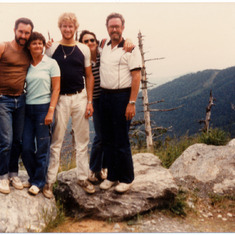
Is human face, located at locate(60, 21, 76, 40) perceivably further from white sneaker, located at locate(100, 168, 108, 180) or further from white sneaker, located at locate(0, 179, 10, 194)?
white sneaker, located at locate(100, 168, 108, 180)

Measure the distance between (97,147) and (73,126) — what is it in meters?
0.60

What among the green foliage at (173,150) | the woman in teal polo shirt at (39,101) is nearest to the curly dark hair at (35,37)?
the woman in teal polo shirt at (39,101)

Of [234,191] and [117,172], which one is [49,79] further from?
[234,191]

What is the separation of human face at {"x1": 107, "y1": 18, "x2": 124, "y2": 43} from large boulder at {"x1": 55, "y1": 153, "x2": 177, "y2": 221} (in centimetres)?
226

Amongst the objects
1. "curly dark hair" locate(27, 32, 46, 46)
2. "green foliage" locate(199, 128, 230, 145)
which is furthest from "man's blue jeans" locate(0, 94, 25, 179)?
"green foliage" locate(199, 128, 230, 145)

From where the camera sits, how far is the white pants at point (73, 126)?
136 inches

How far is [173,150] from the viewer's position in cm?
689

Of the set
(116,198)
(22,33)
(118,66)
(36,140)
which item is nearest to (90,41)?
(118,66)

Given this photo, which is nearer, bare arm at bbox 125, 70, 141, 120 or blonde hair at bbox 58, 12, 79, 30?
blonde hair at bbox 58, 12, 79, 30

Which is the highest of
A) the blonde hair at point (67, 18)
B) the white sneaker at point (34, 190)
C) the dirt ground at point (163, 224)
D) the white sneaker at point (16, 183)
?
the blonde hair at point (67, 18)

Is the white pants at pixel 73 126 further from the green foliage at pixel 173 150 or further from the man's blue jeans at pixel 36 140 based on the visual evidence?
the green foliage at pixel 173 150

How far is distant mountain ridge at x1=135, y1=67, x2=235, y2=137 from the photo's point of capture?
84.3 meters

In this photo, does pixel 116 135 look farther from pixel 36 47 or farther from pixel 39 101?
pixel 36 47

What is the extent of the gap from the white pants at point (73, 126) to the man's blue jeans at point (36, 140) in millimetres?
136
